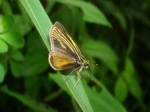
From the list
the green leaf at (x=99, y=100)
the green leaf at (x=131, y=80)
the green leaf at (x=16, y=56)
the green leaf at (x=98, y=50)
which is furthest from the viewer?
the green leaf at (x=131, y=80)

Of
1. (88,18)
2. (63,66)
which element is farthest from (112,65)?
(63,66)

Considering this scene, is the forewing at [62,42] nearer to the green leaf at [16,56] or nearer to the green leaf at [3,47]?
the green leaf at [3,47]

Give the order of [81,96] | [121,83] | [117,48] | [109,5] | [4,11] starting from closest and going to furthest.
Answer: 1. [81,96]
2. [4,11]
3. [121,83]
4. [109,5]
5. [117,48]

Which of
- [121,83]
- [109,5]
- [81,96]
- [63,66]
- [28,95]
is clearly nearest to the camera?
[81,96]

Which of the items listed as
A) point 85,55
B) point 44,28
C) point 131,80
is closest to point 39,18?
point 44,28

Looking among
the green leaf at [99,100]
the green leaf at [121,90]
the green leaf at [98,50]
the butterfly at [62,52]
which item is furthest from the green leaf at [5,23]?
the green leaf at [121,90]

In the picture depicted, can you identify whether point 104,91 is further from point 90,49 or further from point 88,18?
point 90,49
